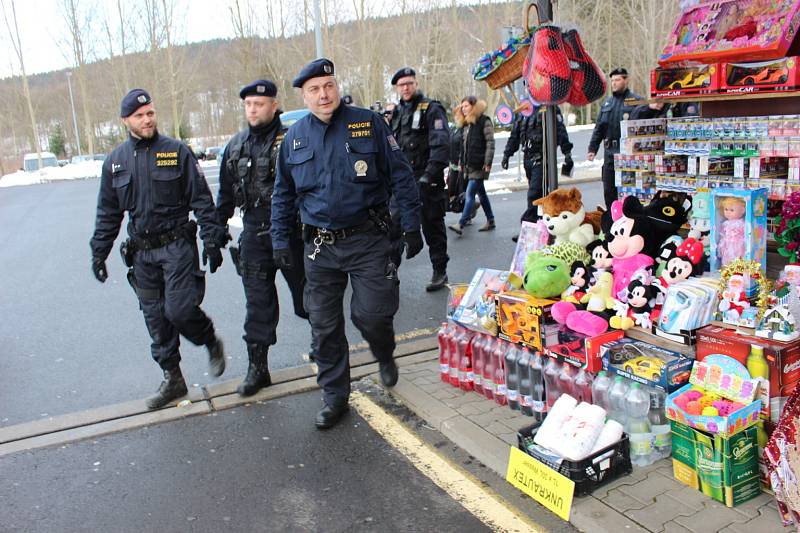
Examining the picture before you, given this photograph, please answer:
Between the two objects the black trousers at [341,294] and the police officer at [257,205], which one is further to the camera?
the police officer at [257,205]

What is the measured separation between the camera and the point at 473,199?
35.9ft

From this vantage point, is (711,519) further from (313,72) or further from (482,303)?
(313,72)

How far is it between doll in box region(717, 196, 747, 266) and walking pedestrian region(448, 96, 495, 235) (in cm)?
656

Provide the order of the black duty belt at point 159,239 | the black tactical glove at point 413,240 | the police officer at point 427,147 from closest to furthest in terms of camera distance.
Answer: the black tactical glove at point 413,240 → the black duty belt at point 159,239 → the police officer at point 427,147

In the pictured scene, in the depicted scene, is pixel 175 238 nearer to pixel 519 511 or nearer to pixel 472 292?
pixel 472 292

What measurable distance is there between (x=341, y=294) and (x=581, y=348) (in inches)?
61.1

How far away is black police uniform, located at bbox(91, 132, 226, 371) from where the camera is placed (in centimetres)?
465

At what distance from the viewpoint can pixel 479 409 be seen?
170 inches

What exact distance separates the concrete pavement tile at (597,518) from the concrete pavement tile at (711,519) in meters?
0.20

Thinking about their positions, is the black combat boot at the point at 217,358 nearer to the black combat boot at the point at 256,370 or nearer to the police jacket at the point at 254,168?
the black combat boot at the point at 256,370

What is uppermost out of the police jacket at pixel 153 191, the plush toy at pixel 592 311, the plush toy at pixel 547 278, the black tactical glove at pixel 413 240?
the police jacket at pixel 153 191

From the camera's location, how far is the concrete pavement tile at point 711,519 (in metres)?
2.92

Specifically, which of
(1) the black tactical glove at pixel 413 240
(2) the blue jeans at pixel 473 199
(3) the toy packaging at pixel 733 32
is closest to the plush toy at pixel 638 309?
(1) the black tactical glove at pixel 413 240

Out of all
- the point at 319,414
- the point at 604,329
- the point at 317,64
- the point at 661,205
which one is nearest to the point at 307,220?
the point at 317,64
